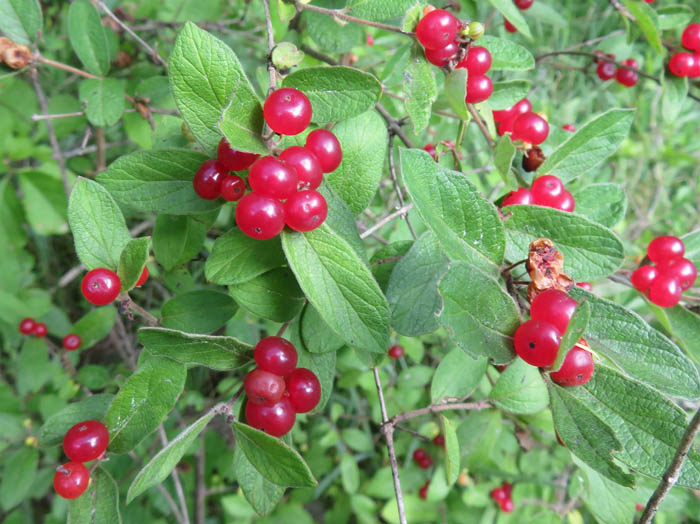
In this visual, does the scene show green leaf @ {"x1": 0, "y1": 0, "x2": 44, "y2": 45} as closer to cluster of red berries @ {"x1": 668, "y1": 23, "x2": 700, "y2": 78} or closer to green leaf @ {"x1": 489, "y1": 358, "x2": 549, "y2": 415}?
green leaf @ {"x1": 489, "y1": 358, "x2": 549, "y2": 415}

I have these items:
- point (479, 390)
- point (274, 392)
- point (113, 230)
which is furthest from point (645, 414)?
point (479, 390)

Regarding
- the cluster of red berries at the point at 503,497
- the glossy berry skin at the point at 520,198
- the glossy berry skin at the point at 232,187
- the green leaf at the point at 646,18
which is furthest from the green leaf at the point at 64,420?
the cluster of red berries at the point at 503,497

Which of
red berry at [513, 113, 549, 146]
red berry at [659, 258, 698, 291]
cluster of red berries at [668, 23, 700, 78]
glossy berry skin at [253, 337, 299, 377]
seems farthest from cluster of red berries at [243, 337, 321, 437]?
cluster of red berries at [668, 23, 700, 78]

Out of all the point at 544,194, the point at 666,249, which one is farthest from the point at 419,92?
the point at 666,249

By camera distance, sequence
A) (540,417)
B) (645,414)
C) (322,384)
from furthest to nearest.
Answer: (540,417) < (322,384) < (645,414)

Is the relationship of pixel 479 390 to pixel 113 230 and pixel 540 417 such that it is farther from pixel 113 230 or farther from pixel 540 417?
pixel 113 230

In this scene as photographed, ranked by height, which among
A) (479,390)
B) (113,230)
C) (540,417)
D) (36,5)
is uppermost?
(36,5)
